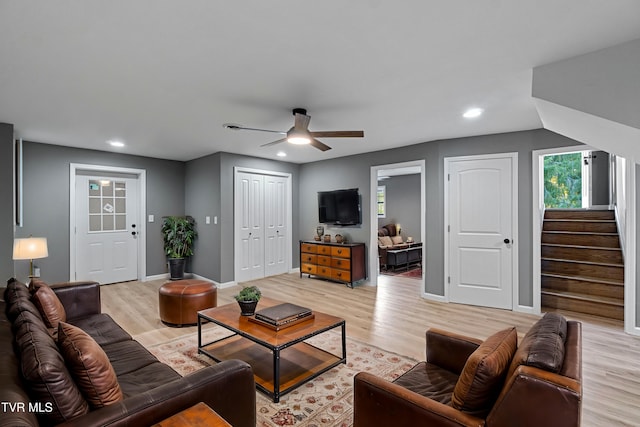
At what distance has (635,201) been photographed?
3342 mm

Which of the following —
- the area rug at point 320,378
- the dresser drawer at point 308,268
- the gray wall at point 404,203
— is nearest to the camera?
the area rug at point 320,378

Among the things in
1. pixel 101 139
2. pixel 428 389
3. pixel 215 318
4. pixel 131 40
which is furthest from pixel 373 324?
pixel 101 139

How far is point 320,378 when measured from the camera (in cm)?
250

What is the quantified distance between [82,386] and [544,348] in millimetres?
1814

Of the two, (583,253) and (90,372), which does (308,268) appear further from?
(90,372)

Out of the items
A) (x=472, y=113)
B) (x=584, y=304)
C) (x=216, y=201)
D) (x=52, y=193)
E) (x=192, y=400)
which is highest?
(x=472, y=113)

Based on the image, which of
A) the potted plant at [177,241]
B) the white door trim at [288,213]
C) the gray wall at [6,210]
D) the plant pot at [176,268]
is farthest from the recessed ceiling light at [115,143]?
the plant pot at [176,268]

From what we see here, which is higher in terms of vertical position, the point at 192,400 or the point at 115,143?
the point at 115,143

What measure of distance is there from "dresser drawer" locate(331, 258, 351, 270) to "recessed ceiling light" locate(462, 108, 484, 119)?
294cm

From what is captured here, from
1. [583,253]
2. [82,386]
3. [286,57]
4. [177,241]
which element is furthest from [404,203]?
[82,386]

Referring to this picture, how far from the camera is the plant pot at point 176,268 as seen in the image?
19.6ft

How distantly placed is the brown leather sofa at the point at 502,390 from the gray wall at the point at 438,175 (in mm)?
2841

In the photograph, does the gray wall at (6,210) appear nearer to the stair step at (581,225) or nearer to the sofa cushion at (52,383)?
the sofa cushion at (52,383)

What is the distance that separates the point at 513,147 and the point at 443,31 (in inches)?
113
